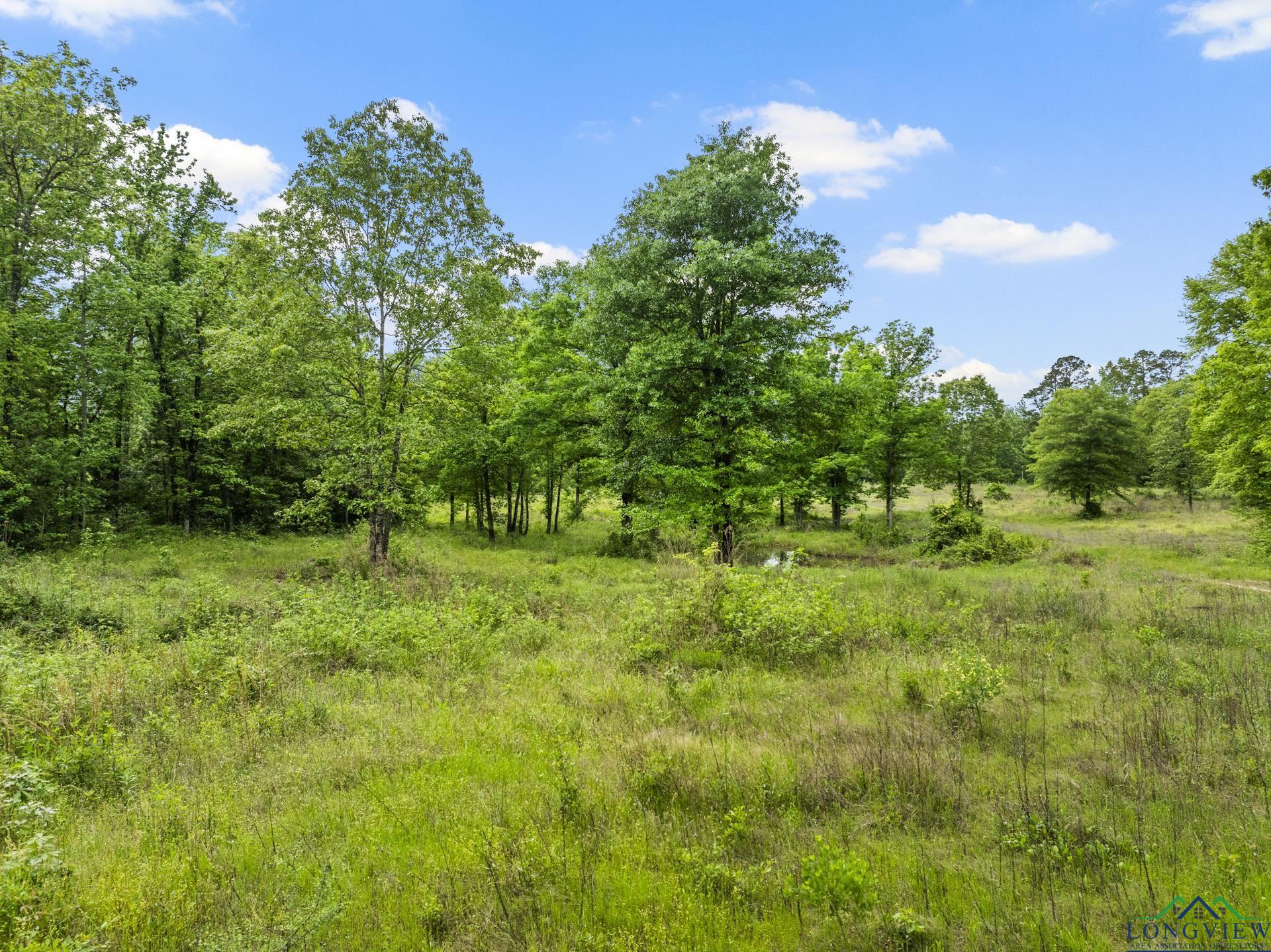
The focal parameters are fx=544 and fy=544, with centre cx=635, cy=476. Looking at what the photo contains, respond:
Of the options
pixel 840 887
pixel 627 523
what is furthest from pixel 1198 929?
→ pixel 627 523

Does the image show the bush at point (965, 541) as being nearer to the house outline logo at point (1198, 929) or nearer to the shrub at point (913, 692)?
the shrub at point (913, 692)

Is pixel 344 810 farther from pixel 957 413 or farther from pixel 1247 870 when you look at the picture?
pixel 957 413

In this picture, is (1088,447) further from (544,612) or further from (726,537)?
(544,612)

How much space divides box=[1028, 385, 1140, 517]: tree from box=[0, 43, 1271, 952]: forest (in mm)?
8686

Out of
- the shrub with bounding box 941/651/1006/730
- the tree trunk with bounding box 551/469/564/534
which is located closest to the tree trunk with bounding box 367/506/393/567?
the tree trunk with bounding box 551/469/564/534

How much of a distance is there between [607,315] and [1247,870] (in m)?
17.1

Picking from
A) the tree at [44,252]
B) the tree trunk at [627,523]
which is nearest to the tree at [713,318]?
the tree trunk at [627,523]

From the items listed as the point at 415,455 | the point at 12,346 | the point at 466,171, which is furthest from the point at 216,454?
the point at 466,171

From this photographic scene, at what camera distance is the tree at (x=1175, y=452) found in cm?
3794

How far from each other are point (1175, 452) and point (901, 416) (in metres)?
28.2

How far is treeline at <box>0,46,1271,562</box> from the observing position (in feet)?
50.1

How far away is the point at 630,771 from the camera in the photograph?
5367mm

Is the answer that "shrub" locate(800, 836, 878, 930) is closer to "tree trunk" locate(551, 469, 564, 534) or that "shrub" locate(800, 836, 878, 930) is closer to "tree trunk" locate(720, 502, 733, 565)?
"tree trunk" locate(720, 502, 733, 565)

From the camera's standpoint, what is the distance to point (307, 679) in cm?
805
